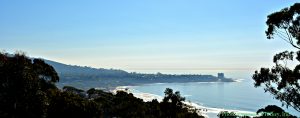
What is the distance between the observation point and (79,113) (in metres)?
38.7

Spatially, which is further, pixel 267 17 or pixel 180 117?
pixel 180 117

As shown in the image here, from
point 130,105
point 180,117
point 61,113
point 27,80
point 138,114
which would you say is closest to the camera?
point 27,80

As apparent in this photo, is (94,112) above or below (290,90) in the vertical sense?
below

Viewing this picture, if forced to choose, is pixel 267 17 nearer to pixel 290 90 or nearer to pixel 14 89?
pixel 290 90

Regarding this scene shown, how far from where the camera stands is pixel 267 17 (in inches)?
1057

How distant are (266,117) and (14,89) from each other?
22318mm

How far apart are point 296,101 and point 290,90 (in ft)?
2.62

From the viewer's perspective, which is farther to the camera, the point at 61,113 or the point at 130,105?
the point at 130,105

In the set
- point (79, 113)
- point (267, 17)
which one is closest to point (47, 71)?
point (79, 113)

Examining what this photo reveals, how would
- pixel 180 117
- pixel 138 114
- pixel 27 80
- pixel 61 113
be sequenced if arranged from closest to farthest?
pixel 27 80 → pixel 61 113 → pixel 180 117 → pixel 138 114

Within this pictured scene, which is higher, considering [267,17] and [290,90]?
[267,17]

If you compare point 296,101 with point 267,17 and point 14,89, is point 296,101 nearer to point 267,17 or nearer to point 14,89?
point 267,17

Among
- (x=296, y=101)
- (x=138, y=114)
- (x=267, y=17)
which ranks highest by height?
(x=267, y=17)

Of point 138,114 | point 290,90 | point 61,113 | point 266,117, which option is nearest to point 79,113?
point 61,113
